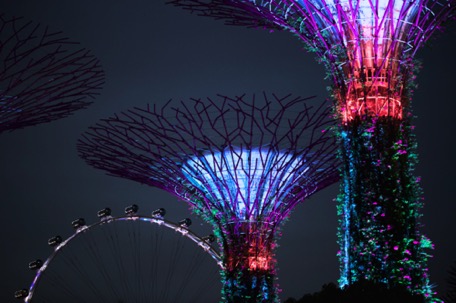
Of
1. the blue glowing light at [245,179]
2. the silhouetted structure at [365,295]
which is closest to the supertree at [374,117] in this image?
the silhouetted structure at [365,295]

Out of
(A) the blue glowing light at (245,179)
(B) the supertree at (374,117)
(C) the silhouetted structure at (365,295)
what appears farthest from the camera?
(A) the blue glowing light at (245,179)

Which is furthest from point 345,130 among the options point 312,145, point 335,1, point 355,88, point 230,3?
point 312,145

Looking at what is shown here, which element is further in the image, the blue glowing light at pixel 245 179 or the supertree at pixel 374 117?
the blue glowing light at pixel 245 179

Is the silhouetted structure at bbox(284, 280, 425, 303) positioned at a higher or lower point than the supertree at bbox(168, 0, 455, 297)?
lower

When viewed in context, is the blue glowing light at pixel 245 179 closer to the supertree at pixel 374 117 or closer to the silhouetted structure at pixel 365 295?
the supertree at pixel 374 117

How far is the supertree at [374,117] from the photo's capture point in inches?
442

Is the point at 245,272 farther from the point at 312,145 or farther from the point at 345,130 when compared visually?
the point at 345,130

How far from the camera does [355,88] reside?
12.4 metres

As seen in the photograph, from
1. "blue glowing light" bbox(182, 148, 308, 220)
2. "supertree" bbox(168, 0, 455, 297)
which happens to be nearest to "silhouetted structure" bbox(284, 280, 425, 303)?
"supertree" bbox(168, 0, 455, 297)

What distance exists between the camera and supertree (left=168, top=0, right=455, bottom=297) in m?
11.2

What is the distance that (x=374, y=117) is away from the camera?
12.1 m

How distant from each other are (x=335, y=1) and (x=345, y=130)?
8.10 feet

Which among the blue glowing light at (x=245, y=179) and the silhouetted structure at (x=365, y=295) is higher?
the blue glowing light at (x=245, y=179)

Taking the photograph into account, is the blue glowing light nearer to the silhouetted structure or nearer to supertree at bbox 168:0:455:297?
supertree at bbox 168:0:455:297
